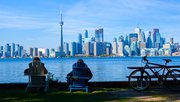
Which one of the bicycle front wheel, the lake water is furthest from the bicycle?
the lake water

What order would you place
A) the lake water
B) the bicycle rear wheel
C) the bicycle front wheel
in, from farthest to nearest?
the lake water
the bicycle front wheel
the bicycle rear wheel

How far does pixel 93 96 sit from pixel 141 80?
2191mm

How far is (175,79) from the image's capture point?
12688 millimetres

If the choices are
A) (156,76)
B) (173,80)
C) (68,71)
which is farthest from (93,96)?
(68,71)

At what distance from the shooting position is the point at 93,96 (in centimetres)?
1123

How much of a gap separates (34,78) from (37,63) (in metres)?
0.48

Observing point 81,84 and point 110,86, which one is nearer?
point 81,84

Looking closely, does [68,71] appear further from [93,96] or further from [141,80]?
[93,96]

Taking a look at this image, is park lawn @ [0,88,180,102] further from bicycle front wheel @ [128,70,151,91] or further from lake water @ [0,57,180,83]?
lake water @ [0,57,180,83]

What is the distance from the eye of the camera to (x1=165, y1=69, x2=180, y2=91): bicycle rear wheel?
491 inches

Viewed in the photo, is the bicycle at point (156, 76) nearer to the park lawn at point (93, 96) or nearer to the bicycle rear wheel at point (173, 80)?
the bicycle rear wheel at point (173, 80)

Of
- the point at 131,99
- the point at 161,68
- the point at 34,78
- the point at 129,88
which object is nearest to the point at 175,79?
the point at 161,68

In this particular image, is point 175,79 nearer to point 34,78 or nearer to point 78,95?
point 78,95

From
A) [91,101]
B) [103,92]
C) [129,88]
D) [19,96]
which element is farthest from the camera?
[129,88]
